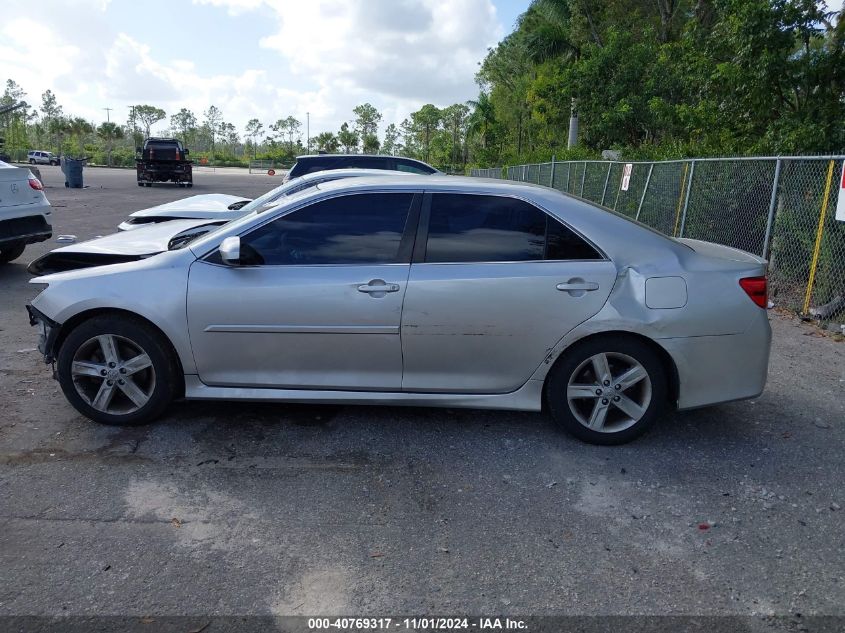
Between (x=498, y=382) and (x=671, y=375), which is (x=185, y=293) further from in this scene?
(x=671, y=375)

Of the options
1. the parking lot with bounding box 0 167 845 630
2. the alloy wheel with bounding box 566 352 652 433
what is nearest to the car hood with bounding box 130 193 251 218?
the parking lot with bounding box 0 167 845 630

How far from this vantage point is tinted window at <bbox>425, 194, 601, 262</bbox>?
422 cm

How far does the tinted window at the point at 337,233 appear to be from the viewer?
4.25 m

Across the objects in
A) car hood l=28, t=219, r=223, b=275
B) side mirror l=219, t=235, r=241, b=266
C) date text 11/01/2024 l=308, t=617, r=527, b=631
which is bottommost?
date text 11/01/2024 l=308, t=617, r=527, b=631

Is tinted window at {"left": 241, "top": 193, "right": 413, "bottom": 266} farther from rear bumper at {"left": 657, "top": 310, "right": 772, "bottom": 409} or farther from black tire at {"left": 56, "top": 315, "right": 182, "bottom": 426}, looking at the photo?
rear bumper at {"left": 657, "top": 310, "right": 772, "bottom": 409}

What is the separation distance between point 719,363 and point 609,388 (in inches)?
26.6

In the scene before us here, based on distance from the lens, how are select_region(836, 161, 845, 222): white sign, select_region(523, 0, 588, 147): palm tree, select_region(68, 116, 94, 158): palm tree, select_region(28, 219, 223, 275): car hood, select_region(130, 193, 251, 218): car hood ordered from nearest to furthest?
select_region(28, 219, 223, 275): car hood
select_region(836, 161, 845, 222): white sign
select_region(130, 193, 251, 218): car hood
select_region(523, 0, 588, 147): palm tree
select_region(68, 116, 94, 158): palm tree

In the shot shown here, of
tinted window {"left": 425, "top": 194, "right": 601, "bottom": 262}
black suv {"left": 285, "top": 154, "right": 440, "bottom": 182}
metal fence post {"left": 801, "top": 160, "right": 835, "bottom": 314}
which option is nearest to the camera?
tinted window {"left": 425, "top": 194, "right": 601, "bottom": 262}

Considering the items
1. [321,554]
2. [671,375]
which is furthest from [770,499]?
[321,554]

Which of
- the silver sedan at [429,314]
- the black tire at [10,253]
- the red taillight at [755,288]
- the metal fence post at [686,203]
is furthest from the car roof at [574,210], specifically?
the black tire at [10,253]

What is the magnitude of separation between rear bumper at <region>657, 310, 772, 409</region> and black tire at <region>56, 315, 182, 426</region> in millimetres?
3034

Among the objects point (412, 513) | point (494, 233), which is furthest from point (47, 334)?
point (494, 233)

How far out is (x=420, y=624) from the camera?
2.68 metres

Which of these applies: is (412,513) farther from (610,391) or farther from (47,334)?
(47,334)
